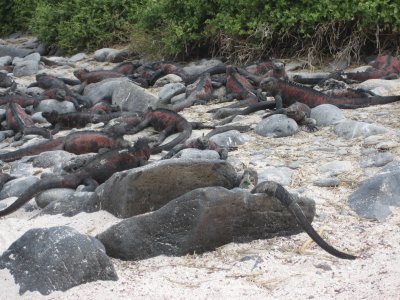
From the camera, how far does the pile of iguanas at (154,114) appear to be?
189 inches

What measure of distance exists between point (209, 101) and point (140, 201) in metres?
3.83

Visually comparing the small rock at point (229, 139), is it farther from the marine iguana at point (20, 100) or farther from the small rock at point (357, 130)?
the marine iguana at point (20, 100)

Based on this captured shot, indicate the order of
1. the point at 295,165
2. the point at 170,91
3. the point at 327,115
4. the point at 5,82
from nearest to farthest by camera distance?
the point at 295,165
the point at 327,115
the point at 170,91
the point at 5,82

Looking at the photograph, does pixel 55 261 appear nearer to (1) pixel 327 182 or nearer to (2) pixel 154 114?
(1) pixel 327 182

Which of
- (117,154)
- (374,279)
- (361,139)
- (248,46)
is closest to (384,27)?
(248,46)

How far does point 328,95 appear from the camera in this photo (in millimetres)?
6688

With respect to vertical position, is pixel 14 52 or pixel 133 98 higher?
pixel 133 98

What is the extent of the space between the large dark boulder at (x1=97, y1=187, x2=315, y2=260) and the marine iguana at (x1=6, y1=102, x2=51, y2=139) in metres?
3.31

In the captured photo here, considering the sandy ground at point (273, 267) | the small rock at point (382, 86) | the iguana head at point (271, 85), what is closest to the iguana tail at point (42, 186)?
the sandy ground at point (273, 267)

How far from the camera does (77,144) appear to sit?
590 cm

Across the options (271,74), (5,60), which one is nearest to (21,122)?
(271,74)

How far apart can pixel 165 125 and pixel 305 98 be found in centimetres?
125

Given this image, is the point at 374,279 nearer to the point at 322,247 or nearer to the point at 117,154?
the point at 322,247

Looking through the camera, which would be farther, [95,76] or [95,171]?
[95,76]
